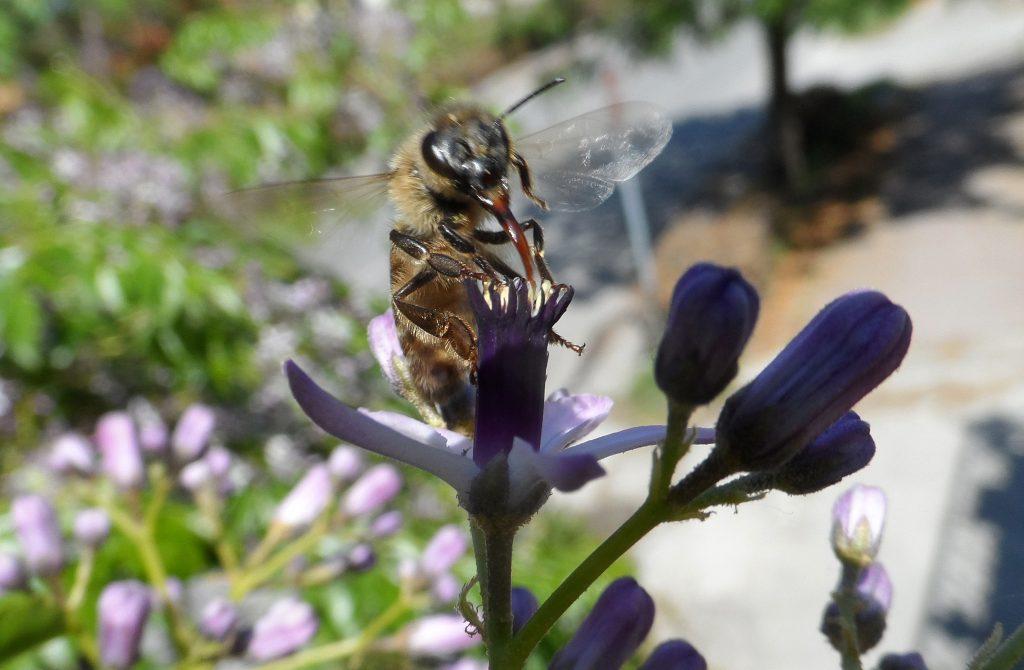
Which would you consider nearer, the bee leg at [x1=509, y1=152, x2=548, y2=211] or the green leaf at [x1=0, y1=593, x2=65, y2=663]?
the bee leg at [x1=509, y1=152, x2=548, y2=211]

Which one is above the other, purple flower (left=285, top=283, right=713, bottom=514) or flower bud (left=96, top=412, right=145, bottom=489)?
flower bud (left=96, top=412, right=145, bottom=489)

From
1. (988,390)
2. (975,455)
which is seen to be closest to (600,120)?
(975,455)

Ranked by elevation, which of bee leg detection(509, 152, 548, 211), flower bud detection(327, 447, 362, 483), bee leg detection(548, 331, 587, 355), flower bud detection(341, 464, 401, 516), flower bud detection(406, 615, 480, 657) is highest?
flower bud detection(327, 447, 362, 483)

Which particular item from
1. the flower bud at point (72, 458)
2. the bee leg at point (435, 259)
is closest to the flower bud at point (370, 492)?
the flower bud at point (72, 458)

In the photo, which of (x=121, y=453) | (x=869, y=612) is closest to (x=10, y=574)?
(x=121, y=453)

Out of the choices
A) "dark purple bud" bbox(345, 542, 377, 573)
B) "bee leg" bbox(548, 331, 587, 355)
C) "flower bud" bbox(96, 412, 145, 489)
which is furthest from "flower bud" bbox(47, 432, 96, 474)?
"bee leg" bbox(548, 331, 587, 355)

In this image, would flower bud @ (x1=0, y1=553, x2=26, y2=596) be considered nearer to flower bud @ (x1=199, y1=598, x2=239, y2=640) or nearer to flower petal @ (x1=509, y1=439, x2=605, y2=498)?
flower bud @ (x1=199, y1=598, x2=239, y2=640)
